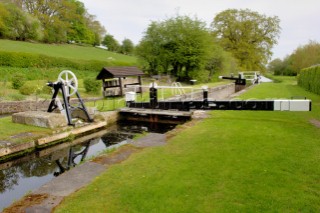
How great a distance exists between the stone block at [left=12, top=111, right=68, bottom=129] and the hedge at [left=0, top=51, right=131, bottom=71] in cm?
1480

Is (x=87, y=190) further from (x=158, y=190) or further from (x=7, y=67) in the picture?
(x=7, y=67)

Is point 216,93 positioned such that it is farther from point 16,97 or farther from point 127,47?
point 127,47

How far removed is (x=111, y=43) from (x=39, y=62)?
36914mm

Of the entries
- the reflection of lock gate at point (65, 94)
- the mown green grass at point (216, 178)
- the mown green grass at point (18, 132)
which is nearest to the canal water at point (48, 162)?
the mown green grass at point (18, 132)

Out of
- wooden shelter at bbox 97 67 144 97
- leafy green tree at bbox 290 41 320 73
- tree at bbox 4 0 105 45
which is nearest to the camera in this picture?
wooden shelter at bbox 97 67 144 97

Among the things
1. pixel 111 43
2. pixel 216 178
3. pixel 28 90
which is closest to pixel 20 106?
pixel 28 90

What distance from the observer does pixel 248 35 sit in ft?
138

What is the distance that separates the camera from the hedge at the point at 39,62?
27172 mm

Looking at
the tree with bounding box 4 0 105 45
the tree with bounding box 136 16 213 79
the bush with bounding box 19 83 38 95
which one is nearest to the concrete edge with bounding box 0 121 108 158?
the bush with bounding box 19 83 38 95

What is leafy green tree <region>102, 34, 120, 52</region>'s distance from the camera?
63938mm

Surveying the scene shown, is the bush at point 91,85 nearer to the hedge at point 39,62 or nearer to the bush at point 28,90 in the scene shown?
the bush at point 28,90

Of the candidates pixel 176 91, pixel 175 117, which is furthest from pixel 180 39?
pixel 175 117

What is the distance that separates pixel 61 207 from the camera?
12.7 feet

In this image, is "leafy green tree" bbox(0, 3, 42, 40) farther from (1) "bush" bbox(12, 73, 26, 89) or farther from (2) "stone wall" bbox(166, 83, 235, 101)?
(2) "stone wall" bbox(166, 83, 235, 101)
